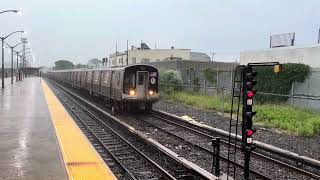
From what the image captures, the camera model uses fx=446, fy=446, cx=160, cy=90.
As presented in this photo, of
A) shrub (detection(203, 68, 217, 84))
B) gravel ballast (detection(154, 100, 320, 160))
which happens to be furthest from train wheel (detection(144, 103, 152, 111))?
shrub (detection(203, 68, 217, 84))

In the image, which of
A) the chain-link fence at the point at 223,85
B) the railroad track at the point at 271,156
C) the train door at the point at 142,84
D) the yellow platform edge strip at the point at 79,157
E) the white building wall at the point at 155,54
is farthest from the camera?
the white building wall at the point at 155,54

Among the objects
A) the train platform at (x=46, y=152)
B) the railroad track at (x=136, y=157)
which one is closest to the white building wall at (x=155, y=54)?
the railroad track at (x=136, y=157)

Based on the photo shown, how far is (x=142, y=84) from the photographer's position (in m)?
23.8

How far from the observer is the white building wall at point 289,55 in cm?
2806

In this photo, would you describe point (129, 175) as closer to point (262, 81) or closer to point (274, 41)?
point (262, 81)

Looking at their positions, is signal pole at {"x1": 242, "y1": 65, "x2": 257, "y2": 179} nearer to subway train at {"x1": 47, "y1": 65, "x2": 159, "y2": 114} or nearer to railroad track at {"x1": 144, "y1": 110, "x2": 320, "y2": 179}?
railroad track at {"x1": 144, "y1": 110, "x2": 320, "y2": 179}

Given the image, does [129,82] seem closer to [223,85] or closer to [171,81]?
[223,85]

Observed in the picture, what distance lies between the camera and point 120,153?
546 inches

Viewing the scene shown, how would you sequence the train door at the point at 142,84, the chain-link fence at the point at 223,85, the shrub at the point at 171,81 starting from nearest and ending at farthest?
1. the train door at the point at 142,84
2. the chain-link fence at the point at 223,85
3. the shrub at the point at 171,81

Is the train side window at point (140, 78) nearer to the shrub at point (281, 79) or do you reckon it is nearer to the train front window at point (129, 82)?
the train front window at point (129, 82)

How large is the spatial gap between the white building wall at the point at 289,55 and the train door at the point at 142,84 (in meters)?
11.1

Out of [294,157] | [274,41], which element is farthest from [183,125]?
[274,41]

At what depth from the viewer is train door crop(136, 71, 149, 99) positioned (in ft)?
→ 77.6

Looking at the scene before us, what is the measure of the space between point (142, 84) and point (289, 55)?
1223cm
